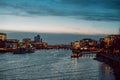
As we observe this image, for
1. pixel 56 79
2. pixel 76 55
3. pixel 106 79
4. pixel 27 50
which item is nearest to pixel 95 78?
pixel 106 79

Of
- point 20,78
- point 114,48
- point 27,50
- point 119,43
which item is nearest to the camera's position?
point 20,78

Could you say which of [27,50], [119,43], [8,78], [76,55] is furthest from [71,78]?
[27,50]

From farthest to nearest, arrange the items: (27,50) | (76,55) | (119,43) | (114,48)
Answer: (27,50) → (76,55) → (114,48) → (119,43)

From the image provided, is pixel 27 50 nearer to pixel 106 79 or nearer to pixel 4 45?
pixel 4 45

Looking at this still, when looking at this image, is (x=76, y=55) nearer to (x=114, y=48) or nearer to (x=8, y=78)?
(x=114, y=48)

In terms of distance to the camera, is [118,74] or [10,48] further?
Result: [10,48]

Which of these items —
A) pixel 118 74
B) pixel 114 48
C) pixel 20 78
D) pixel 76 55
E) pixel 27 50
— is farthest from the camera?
pixel 27 50

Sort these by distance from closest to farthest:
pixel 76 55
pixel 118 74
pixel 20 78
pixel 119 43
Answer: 1. pixel 118 74
2. pixel 20 78
3. pixel 119 43
4. pixel 76 55

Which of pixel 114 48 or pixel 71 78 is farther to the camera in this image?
pixel 114 48
